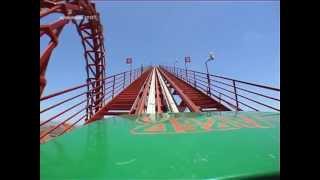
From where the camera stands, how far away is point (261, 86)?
4770 mm

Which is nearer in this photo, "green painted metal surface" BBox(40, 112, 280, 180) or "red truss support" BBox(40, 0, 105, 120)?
"green painted metal surface" BBox(40, 112, 280, 180)

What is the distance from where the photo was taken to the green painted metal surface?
2.36 metres

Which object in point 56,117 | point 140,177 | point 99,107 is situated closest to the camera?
point 140,177

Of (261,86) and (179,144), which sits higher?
(261,86)

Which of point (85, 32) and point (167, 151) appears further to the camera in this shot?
point (85, 32)

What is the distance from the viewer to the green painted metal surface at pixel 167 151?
236 centimetres

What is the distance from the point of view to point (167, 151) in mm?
2834

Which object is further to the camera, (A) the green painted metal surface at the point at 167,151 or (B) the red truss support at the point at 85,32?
(B) the red truss support at the point at 85,32

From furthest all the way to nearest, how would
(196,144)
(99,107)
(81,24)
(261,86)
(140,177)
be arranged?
(81,24) → (99,107) → (261,86) → (196,144) → (140,177)
